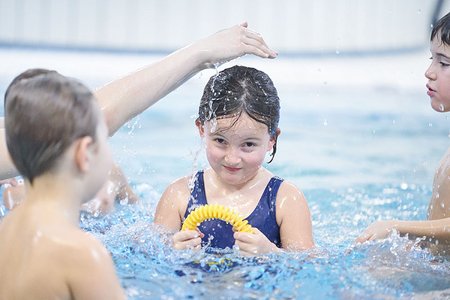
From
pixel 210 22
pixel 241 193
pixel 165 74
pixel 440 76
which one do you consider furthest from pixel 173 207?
pixel 210 22

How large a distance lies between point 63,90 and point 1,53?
838 centimetres

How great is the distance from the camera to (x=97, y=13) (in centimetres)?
1074

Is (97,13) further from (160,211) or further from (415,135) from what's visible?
(160,211)

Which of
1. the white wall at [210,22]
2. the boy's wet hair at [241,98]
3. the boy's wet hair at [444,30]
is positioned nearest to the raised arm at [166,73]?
the boy's wet hair at [241,98]

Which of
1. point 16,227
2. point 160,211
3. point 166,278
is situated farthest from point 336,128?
point 16,227

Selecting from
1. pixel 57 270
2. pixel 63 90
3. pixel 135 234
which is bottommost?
pixel 135 234

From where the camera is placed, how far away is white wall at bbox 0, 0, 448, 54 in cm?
1061

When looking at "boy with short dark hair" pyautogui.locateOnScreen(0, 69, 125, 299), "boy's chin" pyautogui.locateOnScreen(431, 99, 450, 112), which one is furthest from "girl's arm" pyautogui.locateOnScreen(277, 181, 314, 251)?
"boy with short dark hair" pyautogui.locateOnScreen(0, 69, 125, 299)

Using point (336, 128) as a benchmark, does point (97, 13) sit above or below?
above

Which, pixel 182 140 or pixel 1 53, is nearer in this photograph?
pixel 182 140

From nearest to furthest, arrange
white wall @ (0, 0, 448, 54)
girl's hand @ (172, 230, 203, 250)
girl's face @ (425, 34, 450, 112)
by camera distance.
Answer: girl's hand @ (172, 230, 203, 250)
girl's face @ (425, 34, 450, 112)
white wall @ (0, 0, 448, 54)

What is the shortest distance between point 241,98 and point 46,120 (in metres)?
1.40

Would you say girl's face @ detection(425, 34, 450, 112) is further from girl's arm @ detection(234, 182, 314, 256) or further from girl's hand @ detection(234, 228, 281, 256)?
girl's hand @ detection(234, 228, 281, 256)

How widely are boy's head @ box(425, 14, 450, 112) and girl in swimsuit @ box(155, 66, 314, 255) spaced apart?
81 centimetres
